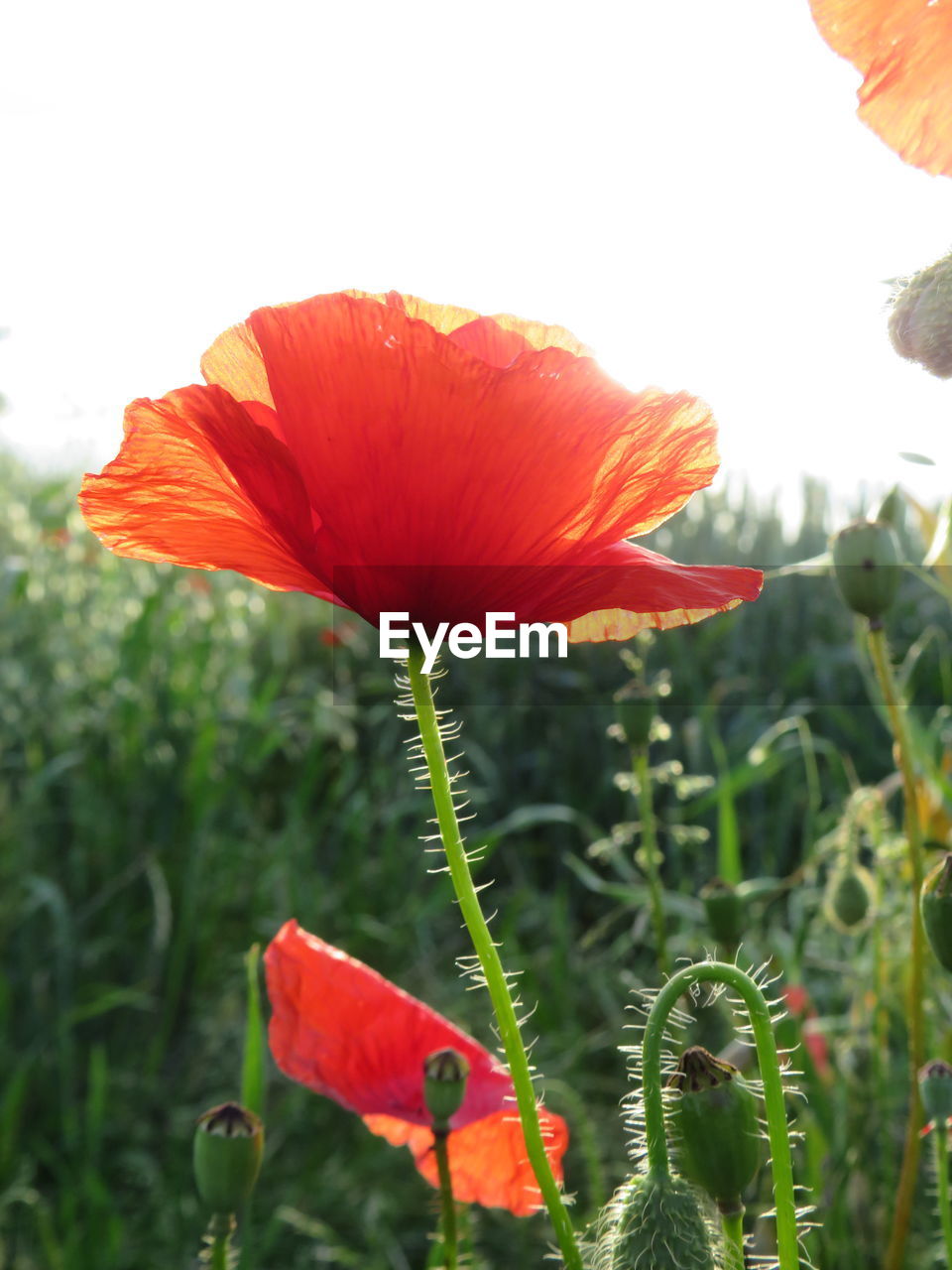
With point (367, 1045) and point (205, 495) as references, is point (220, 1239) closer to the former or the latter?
point (367, 1045)

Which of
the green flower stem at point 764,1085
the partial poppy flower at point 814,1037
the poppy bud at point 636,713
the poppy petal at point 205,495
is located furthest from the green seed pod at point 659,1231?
the partial poppy flower at point 814,1037

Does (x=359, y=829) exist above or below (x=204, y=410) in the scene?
below

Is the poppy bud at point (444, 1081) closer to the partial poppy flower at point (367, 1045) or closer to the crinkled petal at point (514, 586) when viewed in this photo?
the partial poppy flower at point (367, 1045)

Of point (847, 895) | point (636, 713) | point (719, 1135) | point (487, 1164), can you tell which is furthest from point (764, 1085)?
point (847, 895)

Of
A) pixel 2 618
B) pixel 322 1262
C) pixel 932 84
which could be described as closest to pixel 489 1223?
pixel 322 1262

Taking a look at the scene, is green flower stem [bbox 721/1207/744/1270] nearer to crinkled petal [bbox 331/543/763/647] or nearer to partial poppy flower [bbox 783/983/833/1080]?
crinkled petal [bbox 331/543/763/647]

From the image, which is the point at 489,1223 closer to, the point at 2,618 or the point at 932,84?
the point at 2,618
